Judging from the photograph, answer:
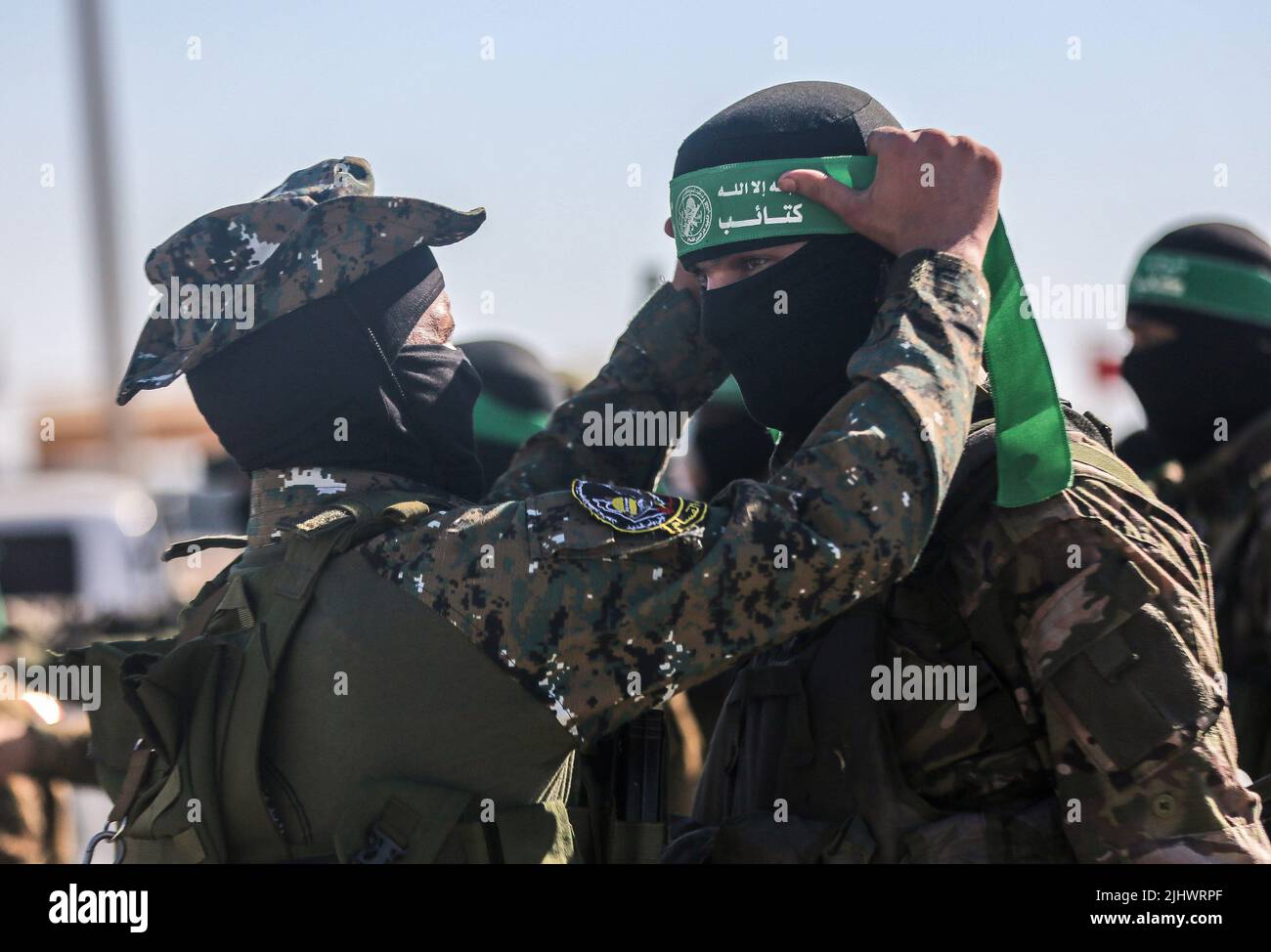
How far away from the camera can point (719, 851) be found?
2.38 metres

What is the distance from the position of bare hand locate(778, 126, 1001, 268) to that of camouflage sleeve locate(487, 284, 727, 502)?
0.75 meters

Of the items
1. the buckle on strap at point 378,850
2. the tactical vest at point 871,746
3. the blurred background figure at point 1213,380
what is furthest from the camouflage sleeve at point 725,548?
the blurred background figure at point 1213,380

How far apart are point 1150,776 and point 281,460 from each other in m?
1.63

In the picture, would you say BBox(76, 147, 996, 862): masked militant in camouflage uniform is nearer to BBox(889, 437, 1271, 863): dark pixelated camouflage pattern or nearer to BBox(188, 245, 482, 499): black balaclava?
BBox(188, 245, 482, 499): black balaclava

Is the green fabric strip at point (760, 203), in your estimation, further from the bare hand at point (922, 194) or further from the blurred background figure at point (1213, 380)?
the blurred background figure at point (1213, 380)

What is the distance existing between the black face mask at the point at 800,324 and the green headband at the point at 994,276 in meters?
0.07

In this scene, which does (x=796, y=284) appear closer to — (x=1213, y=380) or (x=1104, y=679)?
(x=1104, y=679)

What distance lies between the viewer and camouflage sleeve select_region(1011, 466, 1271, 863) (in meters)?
2.05

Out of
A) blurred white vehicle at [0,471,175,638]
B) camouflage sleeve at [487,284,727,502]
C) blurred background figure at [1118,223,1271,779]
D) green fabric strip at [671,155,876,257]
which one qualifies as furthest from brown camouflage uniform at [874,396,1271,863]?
blurred white vehicle at [0,471,175,638]

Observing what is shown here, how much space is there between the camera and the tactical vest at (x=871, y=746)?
218 centimetres

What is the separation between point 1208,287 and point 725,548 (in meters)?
2.92

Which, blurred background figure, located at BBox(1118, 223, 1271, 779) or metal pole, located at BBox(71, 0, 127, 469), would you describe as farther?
metal pole, located at BBox(71, 0, 127, 469)

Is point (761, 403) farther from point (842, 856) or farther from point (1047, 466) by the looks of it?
point (842, 856)

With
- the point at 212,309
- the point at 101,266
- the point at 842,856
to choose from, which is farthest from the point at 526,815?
the point at 101,266
